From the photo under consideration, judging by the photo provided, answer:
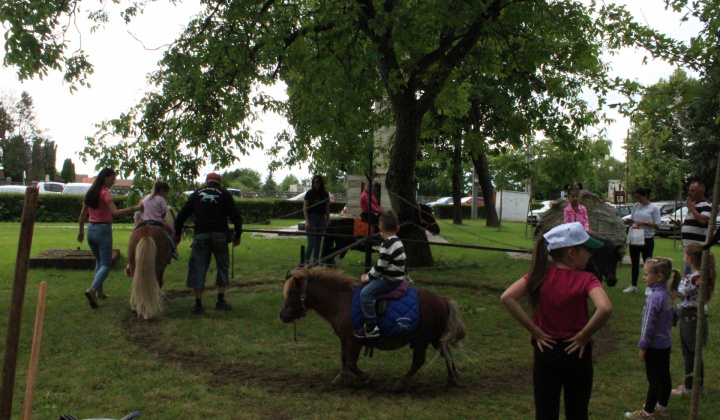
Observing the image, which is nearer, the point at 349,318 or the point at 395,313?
the point at 395,313

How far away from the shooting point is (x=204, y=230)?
7977 mm

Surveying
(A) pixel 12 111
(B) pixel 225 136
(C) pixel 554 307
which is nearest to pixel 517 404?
(C) pixel 554 307

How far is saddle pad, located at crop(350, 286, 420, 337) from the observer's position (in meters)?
5.04

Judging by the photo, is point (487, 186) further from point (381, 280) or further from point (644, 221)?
point (381, 280)

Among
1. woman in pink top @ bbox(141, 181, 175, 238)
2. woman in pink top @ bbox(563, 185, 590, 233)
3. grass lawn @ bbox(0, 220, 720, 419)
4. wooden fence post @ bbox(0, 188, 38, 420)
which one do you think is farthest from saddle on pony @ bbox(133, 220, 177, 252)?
woman in pink top @ bbox(563, 185, 590, 233)

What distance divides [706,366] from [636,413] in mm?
1864

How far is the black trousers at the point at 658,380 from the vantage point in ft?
14.8

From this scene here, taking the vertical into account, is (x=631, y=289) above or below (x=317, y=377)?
above

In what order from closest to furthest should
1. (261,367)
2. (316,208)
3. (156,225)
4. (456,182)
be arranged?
(261,367) < (156,225) < (316,208) < (456,182)

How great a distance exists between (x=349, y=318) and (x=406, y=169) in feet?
24.0

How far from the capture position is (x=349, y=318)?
519cm

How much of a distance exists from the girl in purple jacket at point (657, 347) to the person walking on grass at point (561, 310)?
5.11 ft

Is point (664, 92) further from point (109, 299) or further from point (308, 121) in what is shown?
point (109, 299)

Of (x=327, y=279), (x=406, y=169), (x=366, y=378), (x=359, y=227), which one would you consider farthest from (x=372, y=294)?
(x=406, y=169)
